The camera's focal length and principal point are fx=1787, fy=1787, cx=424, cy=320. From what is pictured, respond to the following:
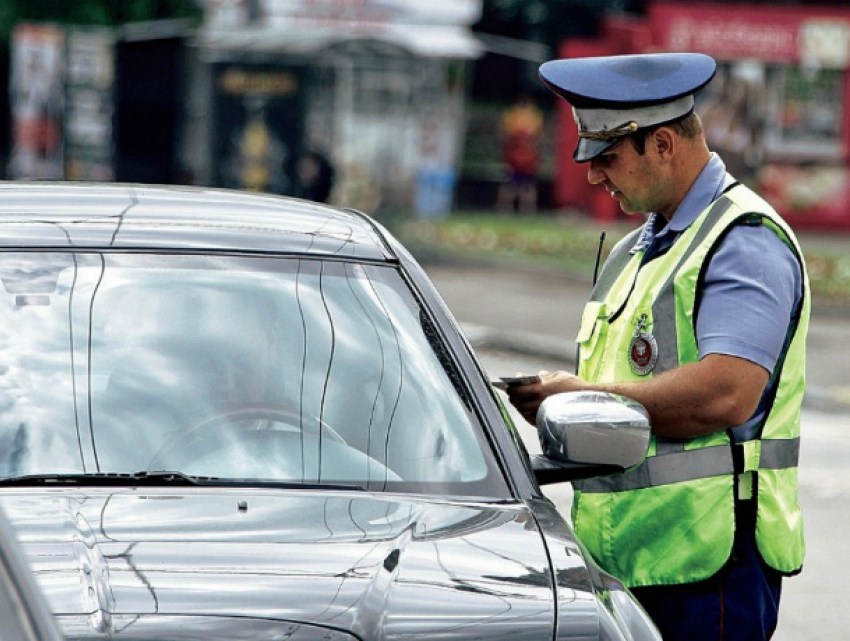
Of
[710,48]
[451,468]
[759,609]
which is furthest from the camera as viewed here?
[710,48]

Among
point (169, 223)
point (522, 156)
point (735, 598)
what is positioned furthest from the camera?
point (522, 156)

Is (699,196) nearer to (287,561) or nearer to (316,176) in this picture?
(287,561)

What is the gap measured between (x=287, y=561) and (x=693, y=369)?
113cm

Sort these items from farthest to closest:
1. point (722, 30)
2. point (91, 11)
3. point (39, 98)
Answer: point (91, 11), point (722, 30), point (39, 98)

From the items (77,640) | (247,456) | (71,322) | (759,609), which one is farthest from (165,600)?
(759,609)

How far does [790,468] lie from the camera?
3.73 meters

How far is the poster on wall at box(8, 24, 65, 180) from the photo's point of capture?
2273 cm

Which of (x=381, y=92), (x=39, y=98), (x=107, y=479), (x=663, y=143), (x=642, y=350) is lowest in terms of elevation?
(x=381, y=92)

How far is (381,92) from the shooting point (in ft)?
84.5

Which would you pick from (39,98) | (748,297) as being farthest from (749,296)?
(39,98)

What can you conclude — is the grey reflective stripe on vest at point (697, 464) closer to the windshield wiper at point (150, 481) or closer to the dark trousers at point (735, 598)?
the dark trousers at point (735, 598)

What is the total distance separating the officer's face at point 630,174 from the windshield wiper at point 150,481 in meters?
0.95

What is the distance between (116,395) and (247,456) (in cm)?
28

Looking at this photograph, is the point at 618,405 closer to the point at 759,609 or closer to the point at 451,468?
the point at 451,468
